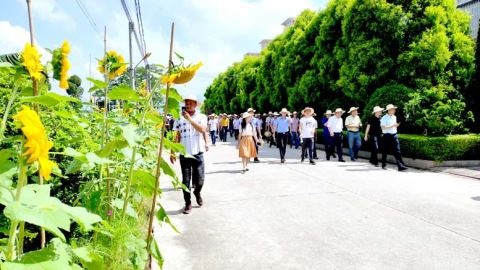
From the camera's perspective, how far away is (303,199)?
764cm

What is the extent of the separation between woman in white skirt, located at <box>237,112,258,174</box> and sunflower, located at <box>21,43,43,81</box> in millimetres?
9438

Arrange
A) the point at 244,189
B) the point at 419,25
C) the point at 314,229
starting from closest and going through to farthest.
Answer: the point at 314,229
the point at 244,189
the point at 419,25

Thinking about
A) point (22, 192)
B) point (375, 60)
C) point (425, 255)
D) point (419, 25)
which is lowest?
point (425, 255)

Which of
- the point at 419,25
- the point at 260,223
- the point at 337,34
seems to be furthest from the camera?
the point at 337,34

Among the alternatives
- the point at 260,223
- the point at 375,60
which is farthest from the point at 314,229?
the point at 375,60

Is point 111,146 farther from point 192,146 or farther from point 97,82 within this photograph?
point 192,146

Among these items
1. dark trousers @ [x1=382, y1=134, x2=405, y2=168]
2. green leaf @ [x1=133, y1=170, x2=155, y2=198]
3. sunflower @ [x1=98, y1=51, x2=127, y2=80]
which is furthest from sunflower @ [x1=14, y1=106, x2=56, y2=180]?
dark trousers @ [x1=382, y1=134, x2=405, y2=168]

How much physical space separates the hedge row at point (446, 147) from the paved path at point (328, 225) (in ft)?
6.48

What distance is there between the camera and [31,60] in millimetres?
1683

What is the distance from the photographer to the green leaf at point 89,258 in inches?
67.9

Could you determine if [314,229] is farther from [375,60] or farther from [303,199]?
[375,60]

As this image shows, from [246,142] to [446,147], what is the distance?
18.7ft

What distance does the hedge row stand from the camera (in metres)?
11.9

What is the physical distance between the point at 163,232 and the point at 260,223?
1.38 metres
